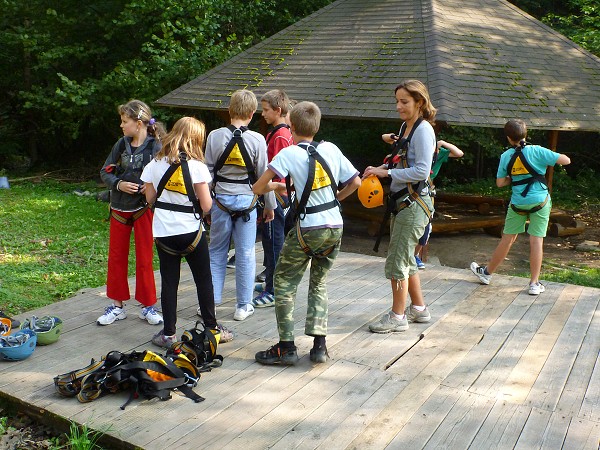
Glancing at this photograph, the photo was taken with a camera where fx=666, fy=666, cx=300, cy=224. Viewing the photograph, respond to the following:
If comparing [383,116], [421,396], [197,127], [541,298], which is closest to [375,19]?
[383,116]

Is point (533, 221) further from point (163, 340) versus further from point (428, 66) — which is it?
point (428, 66)

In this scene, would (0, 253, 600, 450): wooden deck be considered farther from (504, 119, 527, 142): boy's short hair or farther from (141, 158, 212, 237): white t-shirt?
(504, 119, 527, 142): boy's short hair

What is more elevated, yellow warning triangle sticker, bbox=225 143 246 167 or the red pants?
yellow warning triangle sticker, bbox=225 143 246 167

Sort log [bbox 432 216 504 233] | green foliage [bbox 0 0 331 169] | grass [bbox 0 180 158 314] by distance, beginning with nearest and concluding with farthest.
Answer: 1. grass [bbox 0 180 158 314]
2. log [bbox 432 216 504 233]
3. green foliage [bbox 0 0 331 169]

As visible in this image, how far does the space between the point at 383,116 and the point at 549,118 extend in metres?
2.61

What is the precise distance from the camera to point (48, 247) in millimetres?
8875

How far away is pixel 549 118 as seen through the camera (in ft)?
32.6

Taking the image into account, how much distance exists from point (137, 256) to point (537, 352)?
3023 mm

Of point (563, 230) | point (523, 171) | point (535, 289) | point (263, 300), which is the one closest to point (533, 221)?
point (523, 171)

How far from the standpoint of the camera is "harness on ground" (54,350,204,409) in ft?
12.7

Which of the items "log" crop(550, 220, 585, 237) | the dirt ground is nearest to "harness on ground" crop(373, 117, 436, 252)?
the dirt ground

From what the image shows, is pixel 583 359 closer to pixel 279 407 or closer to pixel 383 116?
pixel 279 407

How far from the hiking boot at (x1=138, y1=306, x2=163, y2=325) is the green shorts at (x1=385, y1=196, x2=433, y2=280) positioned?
5.89 ft

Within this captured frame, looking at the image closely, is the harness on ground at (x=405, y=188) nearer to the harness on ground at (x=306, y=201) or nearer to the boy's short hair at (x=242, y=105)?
the harness on ground at (x=306, y=201)
